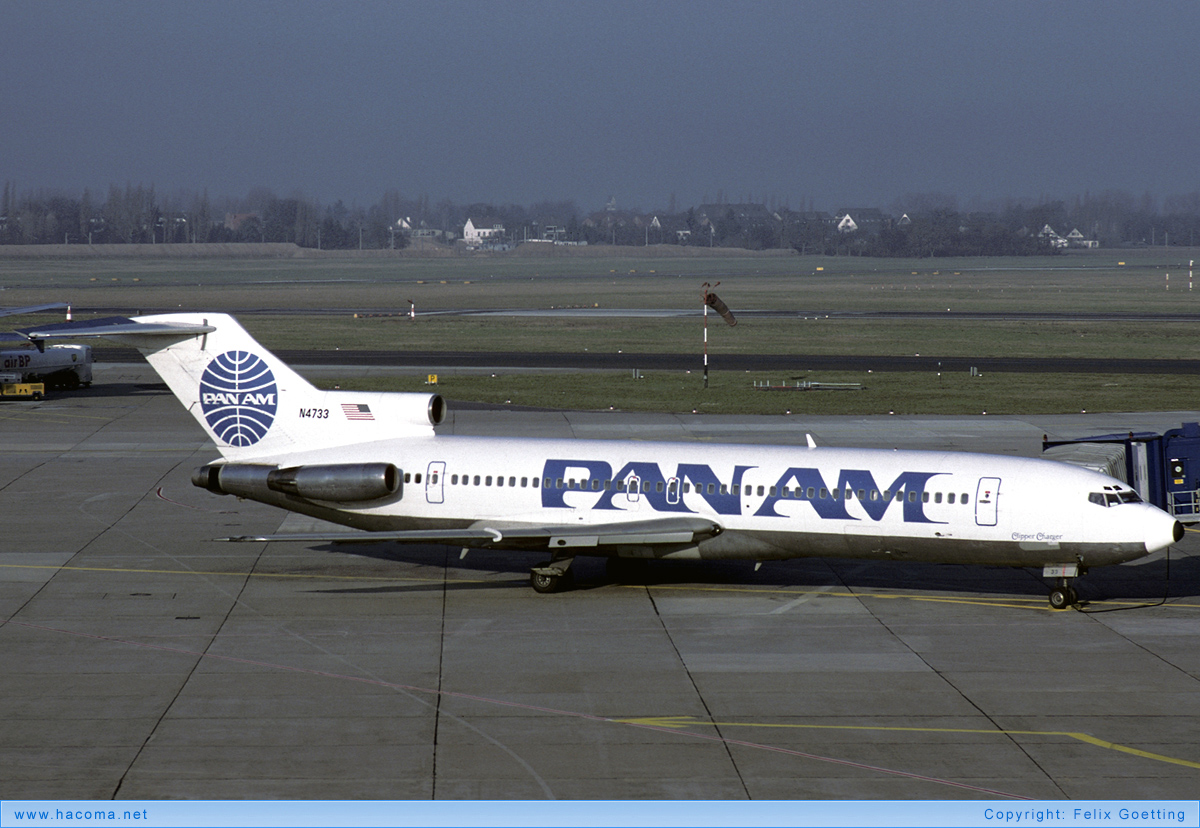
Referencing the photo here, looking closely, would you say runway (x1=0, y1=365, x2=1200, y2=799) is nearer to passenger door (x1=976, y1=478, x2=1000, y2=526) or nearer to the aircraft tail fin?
passenger door (x1=976, y1=478, x2=1000, y2=526)

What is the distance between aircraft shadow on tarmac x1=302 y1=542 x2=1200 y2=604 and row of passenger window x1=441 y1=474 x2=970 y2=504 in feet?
8.23

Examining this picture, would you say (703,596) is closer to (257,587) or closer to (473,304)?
(257,587)

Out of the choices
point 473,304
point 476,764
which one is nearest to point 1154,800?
point 476,764

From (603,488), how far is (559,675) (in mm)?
6768

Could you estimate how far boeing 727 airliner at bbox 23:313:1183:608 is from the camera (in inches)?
1051

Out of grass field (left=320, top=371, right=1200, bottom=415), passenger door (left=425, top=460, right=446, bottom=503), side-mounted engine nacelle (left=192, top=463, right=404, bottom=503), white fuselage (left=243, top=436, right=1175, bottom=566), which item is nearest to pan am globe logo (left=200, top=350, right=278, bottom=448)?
white fuselage (left=243, top=436, right=1175, bottom=566)

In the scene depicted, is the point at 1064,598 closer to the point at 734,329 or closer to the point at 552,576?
Answer: the point at 552,576

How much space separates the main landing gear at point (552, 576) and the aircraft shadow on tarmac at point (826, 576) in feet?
2.82

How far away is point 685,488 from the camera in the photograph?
93.0 ft

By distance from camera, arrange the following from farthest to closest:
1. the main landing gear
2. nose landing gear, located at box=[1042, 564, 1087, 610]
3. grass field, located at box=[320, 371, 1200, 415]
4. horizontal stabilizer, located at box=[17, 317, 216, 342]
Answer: grass field, located at box=[320, 371, 1200, 415] → the main landing gear → horizontal stabilizer, located at box=[17, 317, 216, 342] → nose landing gear, located at box=[1042, 564, 1087, 610]

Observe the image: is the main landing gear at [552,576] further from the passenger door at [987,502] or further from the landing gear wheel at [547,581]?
the passenger door at [987,502]

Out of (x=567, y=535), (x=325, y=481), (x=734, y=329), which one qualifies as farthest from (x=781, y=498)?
(x=734, y=329)

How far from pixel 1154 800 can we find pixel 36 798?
14986 mm

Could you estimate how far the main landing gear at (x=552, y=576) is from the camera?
28.6m
